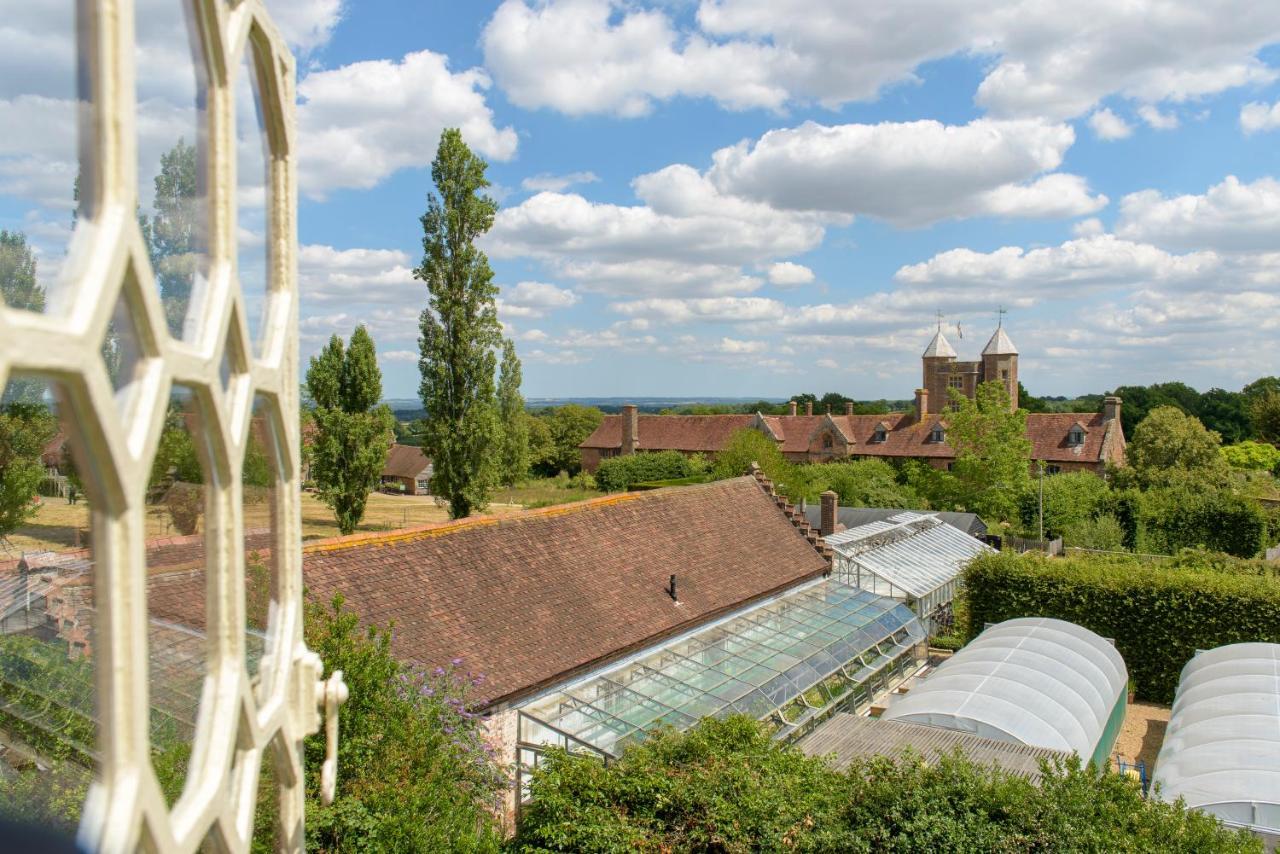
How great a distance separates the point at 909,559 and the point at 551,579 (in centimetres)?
1336

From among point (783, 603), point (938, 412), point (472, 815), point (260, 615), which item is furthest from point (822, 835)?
point (938, 412)

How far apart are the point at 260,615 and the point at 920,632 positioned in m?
18.9

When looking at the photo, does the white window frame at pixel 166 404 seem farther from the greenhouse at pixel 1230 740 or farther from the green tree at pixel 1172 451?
the green tree at pixel 1172 451

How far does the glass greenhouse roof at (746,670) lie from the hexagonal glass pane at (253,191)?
10.0 metres

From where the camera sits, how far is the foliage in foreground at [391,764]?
7191 millimetres

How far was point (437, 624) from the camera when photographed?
12.2 m

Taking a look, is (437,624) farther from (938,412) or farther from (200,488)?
(938,412)

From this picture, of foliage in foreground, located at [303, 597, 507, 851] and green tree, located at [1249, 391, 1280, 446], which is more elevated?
green tree, located at [1249, 391, 1280, 446]

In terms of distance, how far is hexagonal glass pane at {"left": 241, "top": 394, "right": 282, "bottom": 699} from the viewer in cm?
199

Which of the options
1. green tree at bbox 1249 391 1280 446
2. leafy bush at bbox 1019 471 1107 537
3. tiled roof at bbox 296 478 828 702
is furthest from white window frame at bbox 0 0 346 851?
green tree at bbox 1249 391 1280 446

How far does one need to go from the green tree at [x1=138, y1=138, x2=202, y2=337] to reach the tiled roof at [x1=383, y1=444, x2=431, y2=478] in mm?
79900

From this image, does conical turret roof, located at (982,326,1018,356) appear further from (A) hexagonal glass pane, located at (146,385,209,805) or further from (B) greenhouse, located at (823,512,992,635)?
(A) hexagonal glass pane, located at (146,385,209,805)

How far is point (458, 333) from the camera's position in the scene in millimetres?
27891

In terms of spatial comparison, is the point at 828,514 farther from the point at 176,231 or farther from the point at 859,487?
the point at 176,231
